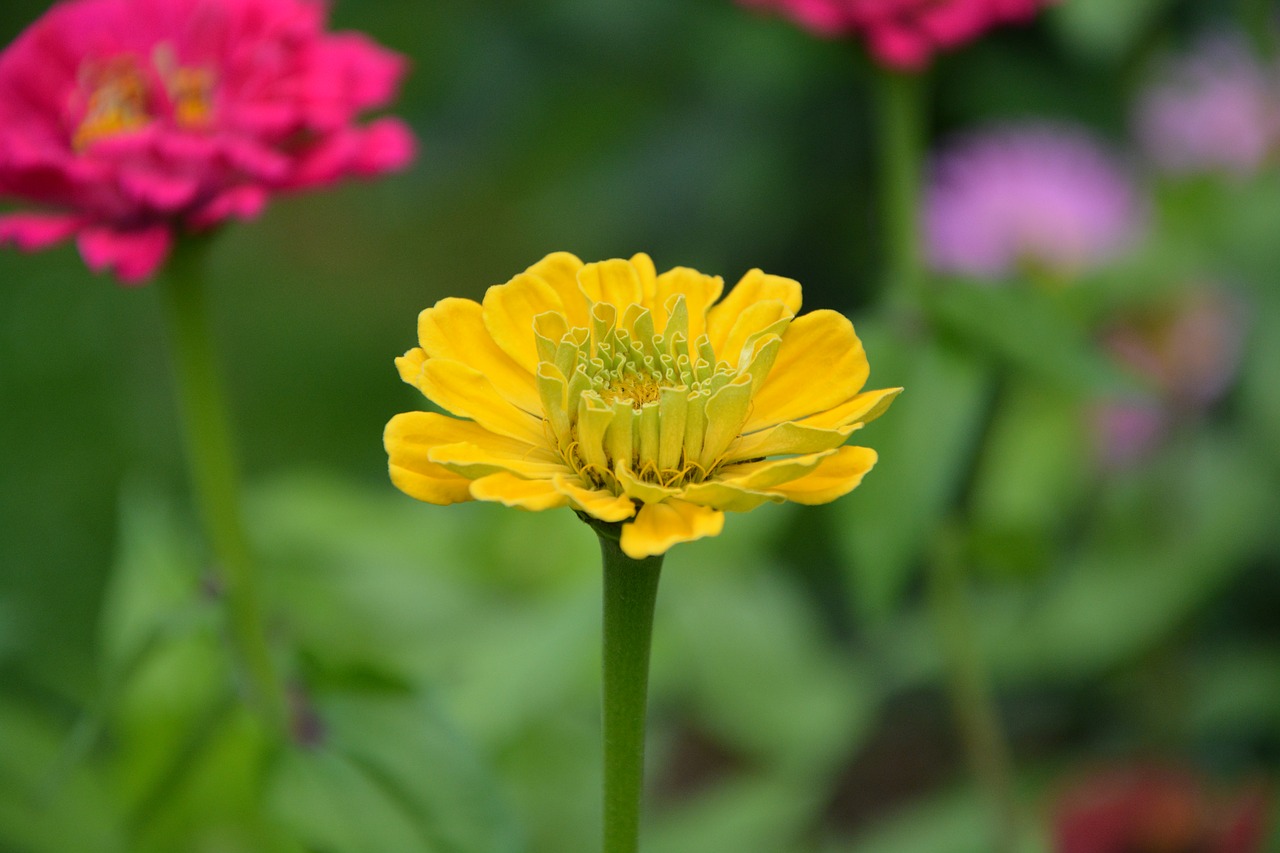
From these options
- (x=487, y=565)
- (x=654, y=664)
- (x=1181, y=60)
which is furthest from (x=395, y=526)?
(x=1181, y=60)

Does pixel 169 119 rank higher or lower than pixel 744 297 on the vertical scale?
higher

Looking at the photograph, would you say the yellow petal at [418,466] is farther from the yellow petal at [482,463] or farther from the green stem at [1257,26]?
the green stem at [1257,26]

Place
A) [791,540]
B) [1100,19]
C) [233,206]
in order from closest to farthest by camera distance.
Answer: [233,206] < [1100,19] < [791,540]

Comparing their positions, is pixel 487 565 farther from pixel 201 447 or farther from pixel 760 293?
pixel 760 293

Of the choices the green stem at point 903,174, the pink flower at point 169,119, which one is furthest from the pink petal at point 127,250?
the green stem at point 903,174

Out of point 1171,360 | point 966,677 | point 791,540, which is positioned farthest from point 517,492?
point 791,540

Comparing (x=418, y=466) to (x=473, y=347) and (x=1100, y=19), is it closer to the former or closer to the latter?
(x=473, y=347)
